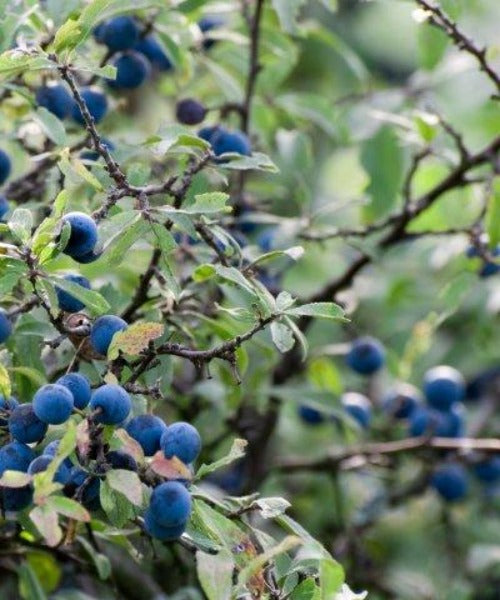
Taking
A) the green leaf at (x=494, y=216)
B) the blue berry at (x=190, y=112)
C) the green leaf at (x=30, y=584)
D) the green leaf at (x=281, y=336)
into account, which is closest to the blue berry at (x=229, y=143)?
the blue berry at (x=190, y=112)

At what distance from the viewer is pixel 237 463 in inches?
80.0

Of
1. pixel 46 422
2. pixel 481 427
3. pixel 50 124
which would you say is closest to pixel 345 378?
pixel 481 427

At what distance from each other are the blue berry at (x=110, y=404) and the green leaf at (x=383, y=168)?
100cm

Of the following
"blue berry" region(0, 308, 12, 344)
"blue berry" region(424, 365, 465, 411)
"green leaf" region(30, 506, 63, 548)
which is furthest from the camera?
"blue berry" region(424, 365, 465, 411)

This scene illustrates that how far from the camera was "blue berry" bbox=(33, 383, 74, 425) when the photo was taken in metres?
1.02

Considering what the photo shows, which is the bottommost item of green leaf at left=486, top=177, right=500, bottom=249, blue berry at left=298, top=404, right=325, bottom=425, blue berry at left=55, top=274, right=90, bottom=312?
blue berry at left=298, top=404, right=325, bottom=425

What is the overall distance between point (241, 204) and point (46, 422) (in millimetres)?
814

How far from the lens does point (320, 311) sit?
1105mm

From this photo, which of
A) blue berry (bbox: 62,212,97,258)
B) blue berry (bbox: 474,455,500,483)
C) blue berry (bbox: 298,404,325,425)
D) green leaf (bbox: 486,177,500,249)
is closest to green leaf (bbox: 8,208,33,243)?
blue berry (bbox: 62,212,97,258)

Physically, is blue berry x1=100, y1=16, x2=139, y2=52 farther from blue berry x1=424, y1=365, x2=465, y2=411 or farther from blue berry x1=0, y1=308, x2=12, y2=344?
blue berry x1=424, y1=365, x2=465, y2=411

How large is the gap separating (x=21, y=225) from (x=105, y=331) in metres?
0.12

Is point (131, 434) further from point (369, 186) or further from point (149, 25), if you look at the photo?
point (369, 186)

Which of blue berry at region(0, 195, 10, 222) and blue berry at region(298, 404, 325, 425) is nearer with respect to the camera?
blue berry at region(0, 195, 10, 222)

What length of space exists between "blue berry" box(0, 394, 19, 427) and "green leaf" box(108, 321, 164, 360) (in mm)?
108
